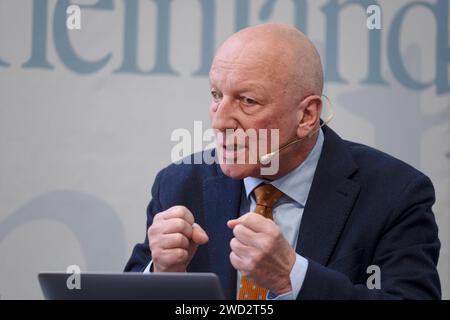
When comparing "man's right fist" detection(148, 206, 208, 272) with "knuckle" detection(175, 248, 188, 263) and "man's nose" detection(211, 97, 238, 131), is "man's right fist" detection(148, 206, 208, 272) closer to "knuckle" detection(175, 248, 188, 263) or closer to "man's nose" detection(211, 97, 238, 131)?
"knuckle" detection(175, 248, 188, 263)

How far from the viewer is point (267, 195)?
1991 mm

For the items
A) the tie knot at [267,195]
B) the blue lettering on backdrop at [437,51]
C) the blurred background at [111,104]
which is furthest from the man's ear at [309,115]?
the blue lettering on backdrop at [437,51]

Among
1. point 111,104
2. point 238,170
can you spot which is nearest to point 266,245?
point 238,170

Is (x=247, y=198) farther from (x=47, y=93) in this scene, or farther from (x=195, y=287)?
(x=47, y=93)

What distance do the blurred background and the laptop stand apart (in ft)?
4.02

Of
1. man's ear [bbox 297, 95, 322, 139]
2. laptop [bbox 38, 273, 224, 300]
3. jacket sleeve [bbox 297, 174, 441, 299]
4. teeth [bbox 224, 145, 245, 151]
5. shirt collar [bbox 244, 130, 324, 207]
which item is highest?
man's ear [bbox 297, 95, 322, 139]

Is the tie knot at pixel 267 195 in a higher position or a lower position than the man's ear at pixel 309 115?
lower

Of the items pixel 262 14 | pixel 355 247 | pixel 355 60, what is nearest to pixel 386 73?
pixel 355 60

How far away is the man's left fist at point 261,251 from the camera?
1535 mm

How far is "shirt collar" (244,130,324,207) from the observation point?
1.99 meters

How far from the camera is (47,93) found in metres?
2.67

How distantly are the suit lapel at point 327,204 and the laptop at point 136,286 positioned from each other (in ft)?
1.98

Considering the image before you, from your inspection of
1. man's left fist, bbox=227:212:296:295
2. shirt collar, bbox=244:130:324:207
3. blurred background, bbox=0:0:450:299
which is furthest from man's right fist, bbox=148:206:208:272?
blurred background, bbox=0:0:450:299

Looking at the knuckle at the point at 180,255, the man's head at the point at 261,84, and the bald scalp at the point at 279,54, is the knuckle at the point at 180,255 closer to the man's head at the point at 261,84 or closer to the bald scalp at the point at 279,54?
the man's head at the point at 261,84
